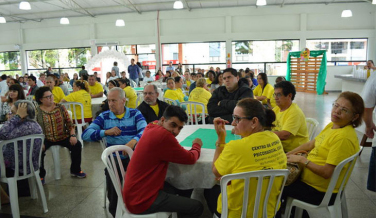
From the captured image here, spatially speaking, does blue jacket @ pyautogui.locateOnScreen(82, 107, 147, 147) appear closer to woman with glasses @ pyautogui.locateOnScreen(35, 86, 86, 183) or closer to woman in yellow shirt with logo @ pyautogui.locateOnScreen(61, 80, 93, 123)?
woman with glasses @ pyautogui.locateOnScreen(35, 86, 86, 183)

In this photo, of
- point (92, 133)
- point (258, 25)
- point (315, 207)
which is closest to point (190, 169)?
point (315, 207)

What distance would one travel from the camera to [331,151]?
180 centimetres

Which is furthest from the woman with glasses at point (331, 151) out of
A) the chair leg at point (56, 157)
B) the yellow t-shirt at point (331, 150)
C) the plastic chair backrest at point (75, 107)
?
the plastic chair backrest at point (75, 107)

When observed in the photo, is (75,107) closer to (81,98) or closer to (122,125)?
(81,98)

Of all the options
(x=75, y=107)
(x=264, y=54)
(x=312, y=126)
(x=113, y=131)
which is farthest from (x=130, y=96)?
(x=264, y=54)

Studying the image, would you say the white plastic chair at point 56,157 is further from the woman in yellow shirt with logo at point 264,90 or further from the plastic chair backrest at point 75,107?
the woman in yellow shirt with logo at point 264,90

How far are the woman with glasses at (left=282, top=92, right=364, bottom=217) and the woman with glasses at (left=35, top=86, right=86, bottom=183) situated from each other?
2.57 m

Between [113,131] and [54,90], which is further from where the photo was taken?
[54,90]

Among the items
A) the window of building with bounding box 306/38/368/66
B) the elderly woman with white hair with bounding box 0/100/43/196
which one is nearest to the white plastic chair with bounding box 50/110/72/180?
the elderly woman with white hair with bounding box 0/100/43/196

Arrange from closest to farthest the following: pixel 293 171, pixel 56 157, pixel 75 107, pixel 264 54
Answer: pixel 293 171
pixel 56 157
pixel 75 107
pixel 264 54

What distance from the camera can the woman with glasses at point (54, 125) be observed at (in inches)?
134

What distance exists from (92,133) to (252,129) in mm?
1557

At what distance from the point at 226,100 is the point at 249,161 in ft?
6.46

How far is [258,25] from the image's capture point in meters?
13.3
